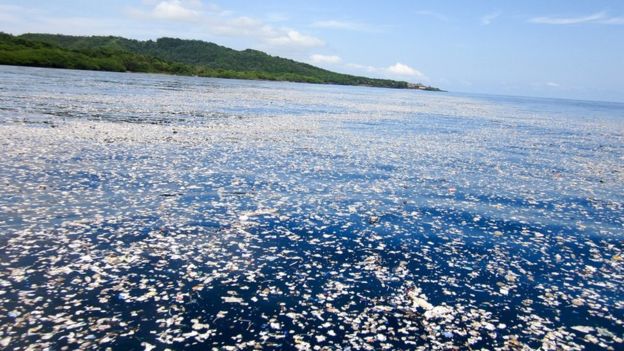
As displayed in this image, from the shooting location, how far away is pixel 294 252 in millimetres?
14703

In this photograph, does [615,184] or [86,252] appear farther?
[615,184]

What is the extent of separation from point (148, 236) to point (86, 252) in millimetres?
2090

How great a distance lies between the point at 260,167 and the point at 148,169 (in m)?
6.45

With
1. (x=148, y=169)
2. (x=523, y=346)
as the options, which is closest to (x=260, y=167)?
→ (x=148, y=169)

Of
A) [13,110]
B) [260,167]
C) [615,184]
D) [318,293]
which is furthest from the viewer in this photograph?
[13,110]

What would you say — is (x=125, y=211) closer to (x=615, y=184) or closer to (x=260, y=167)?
(x=260, y=167)

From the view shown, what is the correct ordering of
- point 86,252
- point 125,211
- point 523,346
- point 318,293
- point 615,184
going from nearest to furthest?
point 523,346 < point 318,293 < point 86,252 < point 125,211 < point 615,184

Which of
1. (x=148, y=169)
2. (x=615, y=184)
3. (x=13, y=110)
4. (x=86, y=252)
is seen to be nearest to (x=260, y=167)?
(x=148, y=169)

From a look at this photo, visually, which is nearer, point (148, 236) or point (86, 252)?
point (86, 252)

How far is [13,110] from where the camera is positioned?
44.0 m

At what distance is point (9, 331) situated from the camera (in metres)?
9.23

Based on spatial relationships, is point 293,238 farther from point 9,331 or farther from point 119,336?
point 9,331

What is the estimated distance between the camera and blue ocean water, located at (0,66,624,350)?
33.4 feet

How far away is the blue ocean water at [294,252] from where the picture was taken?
1020 cm
